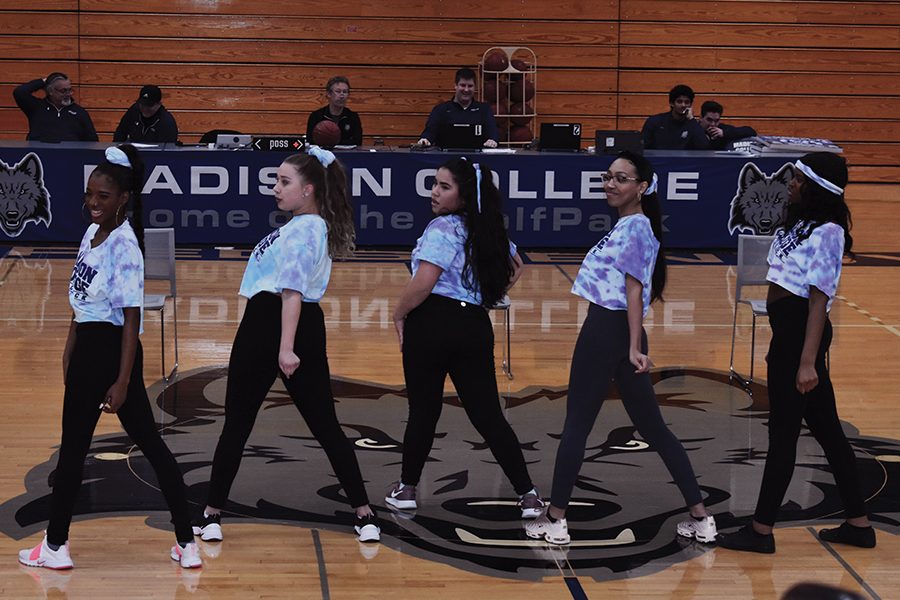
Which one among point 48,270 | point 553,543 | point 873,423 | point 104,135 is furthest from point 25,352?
point 104,135

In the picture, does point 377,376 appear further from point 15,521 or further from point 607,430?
point 15,521

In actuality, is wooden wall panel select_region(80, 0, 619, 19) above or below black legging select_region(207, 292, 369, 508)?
above

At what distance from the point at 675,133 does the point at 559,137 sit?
1306 millimetres

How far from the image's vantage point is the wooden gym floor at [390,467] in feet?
14.1

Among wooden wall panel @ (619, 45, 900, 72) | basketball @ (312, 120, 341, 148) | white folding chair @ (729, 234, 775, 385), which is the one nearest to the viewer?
white folding chair @ (729, 234, 775, 385)

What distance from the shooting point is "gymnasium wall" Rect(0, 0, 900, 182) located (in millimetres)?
15148

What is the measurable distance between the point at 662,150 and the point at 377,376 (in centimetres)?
585

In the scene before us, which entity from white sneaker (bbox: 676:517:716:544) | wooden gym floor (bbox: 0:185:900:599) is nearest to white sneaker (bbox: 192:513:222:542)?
wooden gym floor (bbox: 0:185:900:599)

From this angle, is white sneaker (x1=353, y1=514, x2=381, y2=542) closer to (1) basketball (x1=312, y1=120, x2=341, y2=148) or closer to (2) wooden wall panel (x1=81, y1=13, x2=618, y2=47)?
(1) basketball (x1=312, y1=120, x2=341, y2=148)

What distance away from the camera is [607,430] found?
630cm

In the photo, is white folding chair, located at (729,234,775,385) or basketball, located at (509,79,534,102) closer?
white folding chair, located at (729,234,775,385)

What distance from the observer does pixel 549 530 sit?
4.69 metres

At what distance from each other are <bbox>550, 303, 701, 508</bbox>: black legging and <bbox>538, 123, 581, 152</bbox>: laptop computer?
7.45 meters

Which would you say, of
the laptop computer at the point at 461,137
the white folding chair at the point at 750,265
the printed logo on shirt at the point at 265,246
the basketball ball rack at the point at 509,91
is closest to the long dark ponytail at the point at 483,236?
the printed logo on shirt at the point at 265,246
